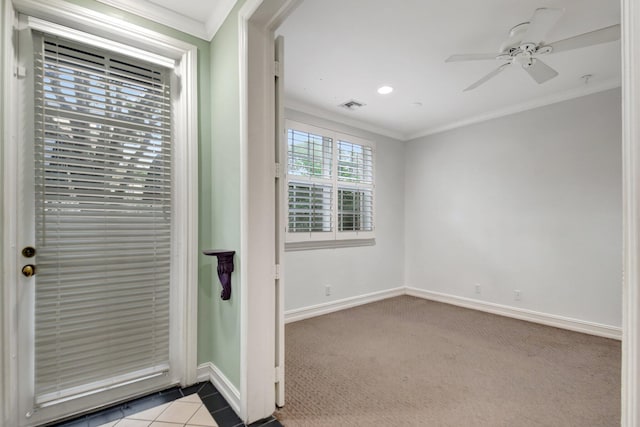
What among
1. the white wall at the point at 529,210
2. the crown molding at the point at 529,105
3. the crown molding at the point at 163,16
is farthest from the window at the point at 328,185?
the crown molding at the point at 163,16

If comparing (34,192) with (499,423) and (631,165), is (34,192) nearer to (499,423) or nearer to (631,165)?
(631,165)

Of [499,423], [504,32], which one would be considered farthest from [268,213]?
[504,32]

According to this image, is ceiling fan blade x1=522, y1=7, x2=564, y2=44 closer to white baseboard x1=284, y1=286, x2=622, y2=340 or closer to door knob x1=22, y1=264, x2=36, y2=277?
white baseboard x1=284, y1=286, x2=622, y2=340

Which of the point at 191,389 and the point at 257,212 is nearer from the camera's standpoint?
the point at 257,212

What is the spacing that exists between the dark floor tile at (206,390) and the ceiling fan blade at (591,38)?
336 cm

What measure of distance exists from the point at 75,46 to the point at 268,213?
1572mm

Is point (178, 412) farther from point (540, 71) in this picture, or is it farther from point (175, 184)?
point (540, 71)

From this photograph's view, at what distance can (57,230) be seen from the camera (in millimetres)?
1805

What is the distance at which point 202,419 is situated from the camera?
181 centimetres

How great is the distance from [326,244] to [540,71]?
2.79 metres

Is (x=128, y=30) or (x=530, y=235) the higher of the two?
(x=128, y=30)

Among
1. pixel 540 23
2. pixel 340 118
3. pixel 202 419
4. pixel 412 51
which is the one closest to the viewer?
pixel 202 419

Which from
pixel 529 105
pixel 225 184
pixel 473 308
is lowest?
pixel 473 308

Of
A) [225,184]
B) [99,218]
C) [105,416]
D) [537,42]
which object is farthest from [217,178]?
[537,42]
